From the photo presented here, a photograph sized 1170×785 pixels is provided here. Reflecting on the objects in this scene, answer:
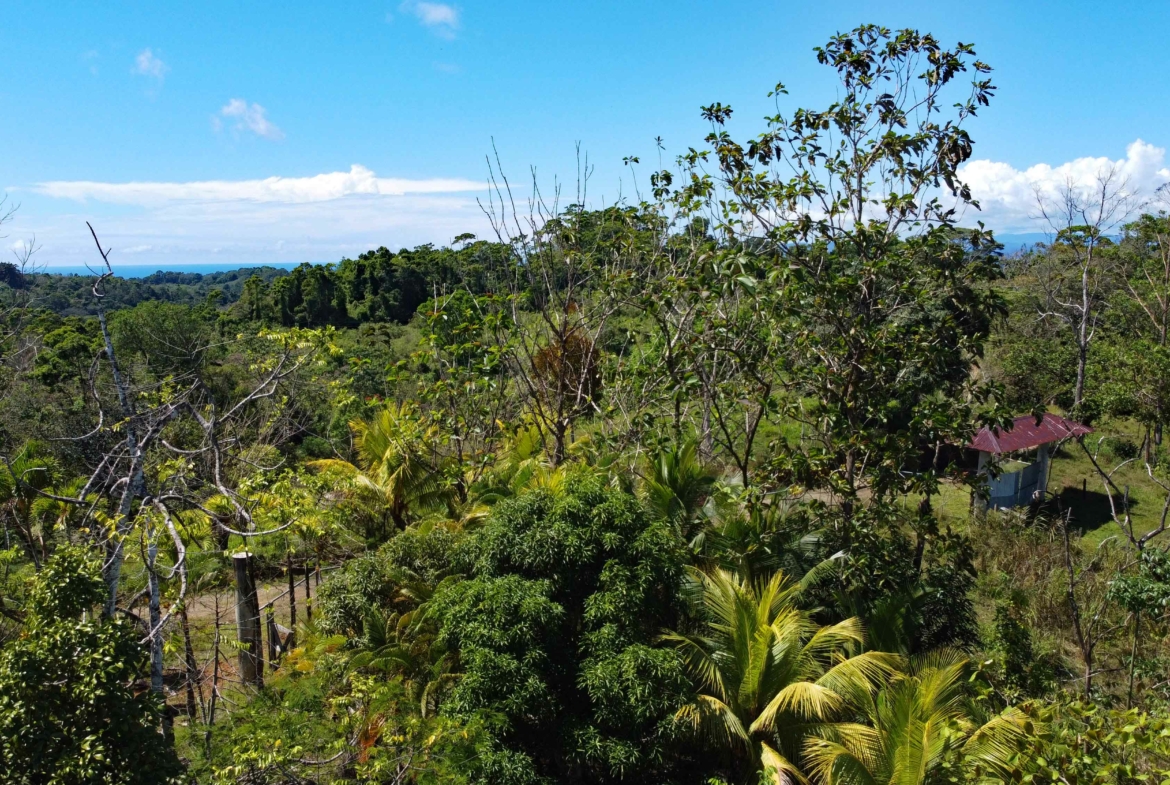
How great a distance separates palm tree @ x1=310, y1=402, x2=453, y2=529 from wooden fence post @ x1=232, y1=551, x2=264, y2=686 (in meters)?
2.07

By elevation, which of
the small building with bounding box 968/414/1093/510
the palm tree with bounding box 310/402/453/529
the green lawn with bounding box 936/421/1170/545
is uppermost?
the palm tree with bounding box 310/402/453/529

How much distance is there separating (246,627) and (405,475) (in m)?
2.98

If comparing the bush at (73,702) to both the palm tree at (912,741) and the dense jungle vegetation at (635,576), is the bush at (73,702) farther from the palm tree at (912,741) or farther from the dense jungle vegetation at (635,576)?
the palm tree at (912,741)

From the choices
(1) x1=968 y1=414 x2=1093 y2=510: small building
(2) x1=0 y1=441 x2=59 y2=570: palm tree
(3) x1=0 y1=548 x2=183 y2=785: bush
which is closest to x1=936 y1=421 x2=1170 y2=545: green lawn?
(1) x1=968 y1=414 x2=1093 y2=510: small building

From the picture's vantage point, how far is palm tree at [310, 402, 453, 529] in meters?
11.3

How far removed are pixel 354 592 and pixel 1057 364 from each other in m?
23.1

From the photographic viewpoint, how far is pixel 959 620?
861cm

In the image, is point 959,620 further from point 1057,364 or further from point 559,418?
point 1057,364

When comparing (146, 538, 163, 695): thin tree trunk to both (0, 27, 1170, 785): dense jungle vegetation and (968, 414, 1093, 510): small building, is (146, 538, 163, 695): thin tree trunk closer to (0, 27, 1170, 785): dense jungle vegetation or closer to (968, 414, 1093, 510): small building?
(0, 27, 1170, 785): dense jungle vegetation

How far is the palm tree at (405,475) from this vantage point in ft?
37.1

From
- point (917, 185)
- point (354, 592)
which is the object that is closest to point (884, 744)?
point (354, 592)

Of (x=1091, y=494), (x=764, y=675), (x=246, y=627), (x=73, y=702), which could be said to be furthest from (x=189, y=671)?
(x=1091, y=494)

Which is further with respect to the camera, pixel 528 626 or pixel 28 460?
pixel 28 460

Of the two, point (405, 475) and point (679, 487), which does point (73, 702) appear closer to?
point (679, 487)
